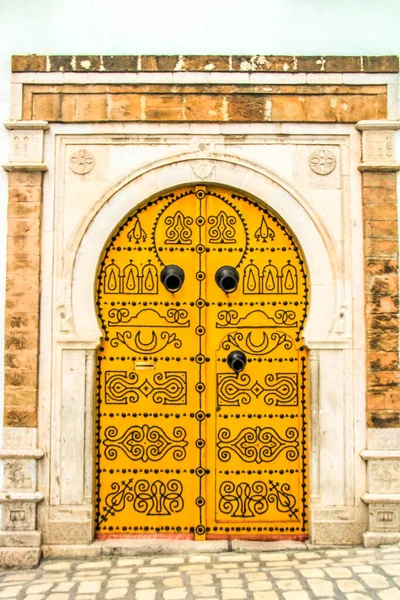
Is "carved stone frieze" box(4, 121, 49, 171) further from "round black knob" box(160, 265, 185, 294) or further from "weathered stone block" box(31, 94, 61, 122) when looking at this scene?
"round black knob" box(160, 265, 185, 294)

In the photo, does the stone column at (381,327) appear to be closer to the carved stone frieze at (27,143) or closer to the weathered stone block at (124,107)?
the weathered stone block at (124,107)

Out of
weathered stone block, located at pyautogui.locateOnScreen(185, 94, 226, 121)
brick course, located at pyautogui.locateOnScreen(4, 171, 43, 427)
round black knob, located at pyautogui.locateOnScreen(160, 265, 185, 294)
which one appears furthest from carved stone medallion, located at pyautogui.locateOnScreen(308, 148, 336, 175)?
brick course, located at pyautogui.locateOnScreen(4, 171, 43, 427)

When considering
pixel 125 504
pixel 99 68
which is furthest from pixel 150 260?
pixel 125 504

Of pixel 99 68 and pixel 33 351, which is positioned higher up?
pixel 99 68

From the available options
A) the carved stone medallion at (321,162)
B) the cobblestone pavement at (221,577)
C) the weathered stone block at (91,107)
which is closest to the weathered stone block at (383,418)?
the cobblestone pavement at (221,577)

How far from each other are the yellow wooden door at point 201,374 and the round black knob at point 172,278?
1 cm

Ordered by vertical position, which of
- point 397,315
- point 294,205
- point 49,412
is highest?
point 294,205

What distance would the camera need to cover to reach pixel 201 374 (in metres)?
4.71

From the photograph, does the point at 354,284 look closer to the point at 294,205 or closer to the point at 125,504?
the point at 294,205

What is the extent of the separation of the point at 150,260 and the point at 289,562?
251cm

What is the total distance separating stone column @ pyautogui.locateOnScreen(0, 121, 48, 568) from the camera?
4.48 metres

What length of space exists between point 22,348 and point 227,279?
1.69 meters

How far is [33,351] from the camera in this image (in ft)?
15.1

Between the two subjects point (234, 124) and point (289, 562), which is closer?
point (289, 562)
